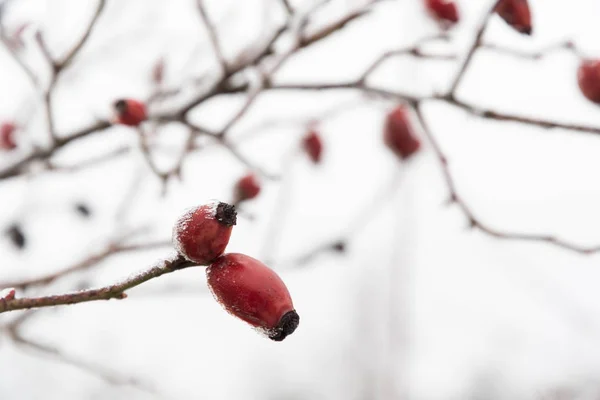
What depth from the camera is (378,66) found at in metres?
1.92

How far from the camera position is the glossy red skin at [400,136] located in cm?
287

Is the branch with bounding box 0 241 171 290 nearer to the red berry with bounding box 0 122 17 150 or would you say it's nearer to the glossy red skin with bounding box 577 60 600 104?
the red berry with bounding box 0 122 17 150

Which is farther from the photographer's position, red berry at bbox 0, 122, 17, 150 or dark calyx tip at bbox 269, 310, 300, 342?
red berry at bbox 0, 122, 17, 150

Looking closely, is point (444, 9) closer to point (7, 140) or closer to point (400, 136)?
point (400, 136)

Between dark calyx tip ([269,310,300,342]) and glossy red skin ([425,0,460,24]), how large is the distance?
5.95ft

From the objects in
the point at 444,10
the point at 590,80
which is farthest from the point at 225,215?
the point at 444,10

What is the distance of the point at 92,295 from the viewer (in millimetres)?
826

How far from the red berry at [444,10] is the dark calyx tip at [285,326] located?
1.81m

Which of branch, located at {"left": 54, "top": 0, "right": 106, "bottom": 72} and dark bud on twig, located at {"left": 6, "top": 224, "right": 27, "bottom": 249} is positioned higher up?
branch, located at {"left": 54, "top": 0, "right": 106, "bottom": 72}

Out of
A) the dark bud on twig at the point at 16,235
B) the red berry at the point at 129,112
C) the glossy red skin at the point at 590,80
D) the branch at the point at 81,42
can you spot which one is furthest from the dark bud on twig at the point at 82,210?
the glossy red skin at the point at 590,80

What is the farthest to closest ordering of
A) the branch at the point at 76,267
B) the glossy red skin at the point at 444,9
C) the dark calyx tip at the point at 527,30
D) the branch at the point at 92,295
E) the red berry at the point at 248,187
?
the red berry at the point at 248,187, the glossy red skin at the point at 444,9, the branch at the point at 76,267, the dark calyx tip at the point at 527,30, the branch at the point at 92,295

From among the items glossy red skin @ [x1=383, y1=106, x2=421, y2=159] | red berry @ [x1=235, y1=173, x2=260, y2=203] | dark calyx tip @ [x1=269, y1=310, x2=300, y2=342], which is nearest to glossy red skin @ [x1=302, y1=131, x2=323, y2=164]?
glossy red skin @ [x1=383, y1=106, x2=421, y2=159]

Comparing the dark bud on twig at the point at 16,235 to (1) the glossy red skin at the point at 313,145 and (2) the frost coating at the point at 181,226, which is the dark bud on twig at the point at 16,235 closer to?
(1) the glossy red skin at the point at 313,145

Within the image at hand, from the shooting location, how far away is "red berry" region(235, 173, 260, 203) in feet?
8.57
